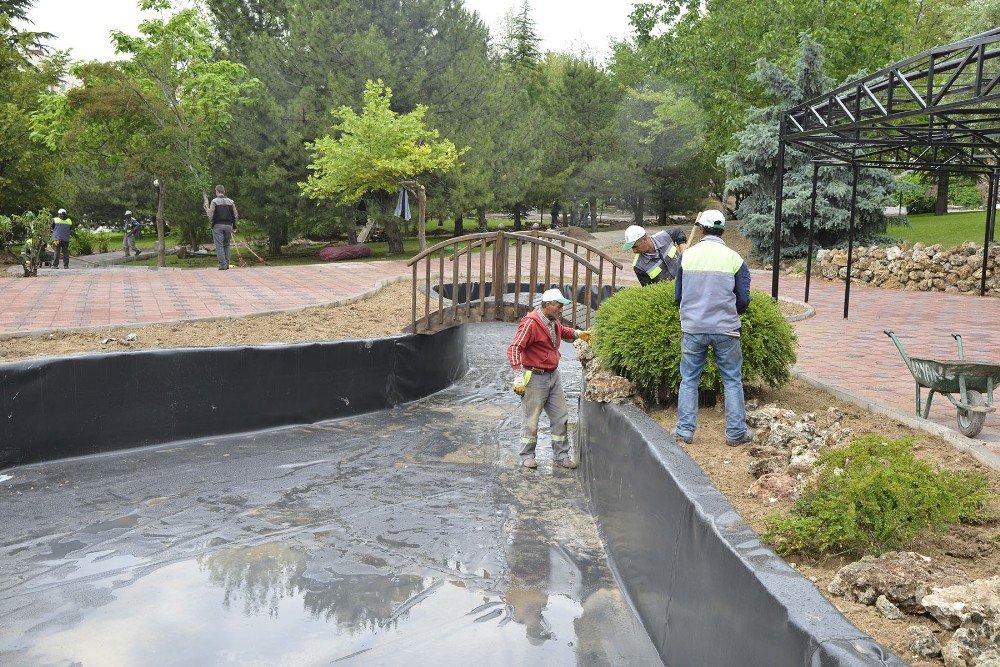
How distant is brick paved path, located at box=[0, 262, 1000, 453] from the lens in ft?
30.4

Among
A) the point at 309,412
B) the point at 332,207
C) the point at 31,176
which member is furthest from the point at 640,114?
the point at 309,412

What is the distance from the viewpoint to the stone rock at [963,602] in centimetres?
314

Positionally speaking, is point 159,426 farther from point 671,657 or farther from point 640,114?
point 640,114

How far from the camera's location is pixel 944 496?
163 inches

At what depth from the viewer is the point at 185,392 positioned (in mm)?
9836

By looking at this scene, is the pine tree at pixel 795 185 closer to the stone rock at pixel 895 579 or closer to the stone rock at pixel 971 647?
the stone rock at pixel 895 579

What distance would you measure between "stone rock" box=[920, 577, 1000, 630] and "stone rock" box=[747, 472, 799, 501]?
1.44m

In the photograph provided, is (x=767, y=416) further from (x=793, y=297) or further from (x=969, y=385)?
(x=793, y=297)

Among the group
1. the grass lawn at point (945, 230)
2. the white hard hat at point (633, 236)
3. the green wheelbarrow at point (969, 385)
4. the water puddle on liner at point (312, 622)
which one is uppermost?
the grass lawn at point (945, 230)

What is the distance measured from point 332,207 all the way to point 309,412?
57.2 feet

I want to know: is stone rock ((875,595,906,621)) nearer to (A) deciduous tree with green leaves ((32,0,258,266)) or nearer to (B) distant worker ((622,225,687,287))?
(B) distant worker ((622,225,687,287))

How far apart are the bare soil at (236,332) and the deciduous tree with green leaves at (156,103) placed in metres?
13.9

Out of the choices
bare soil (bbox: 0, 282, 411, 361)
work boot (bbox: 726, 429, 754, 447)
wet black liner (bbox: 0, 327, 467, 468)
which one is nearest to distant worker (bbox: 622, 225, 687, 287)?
work boot (bbox: 726, 429, 754, 447)

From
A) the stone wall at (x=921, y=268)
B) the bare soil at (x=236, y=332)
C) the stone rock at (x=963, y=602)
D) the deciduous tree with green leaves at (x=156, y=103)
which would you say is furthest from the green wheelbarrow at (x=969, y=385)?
the deciduous tree with green leaves at (x=156, y=103)
